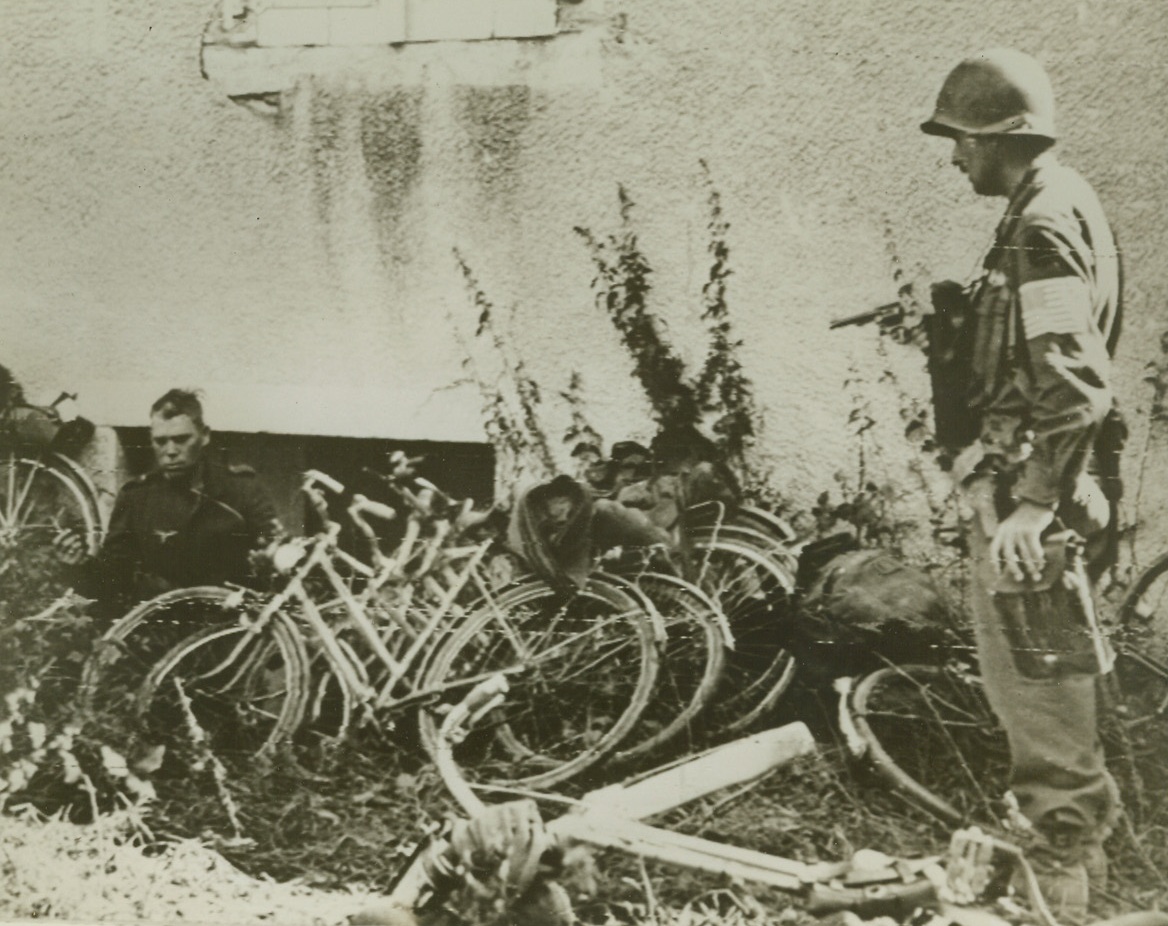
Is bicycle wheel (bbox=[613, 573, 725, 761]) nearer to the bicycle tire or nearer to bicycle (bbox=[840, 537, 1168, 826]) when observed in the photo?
the bicycle tire

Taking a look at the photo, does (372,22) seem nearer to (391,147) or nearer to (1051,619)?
(391,147)

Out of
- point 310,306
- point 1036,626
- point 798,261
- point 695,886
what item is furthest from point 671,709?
point 310,306

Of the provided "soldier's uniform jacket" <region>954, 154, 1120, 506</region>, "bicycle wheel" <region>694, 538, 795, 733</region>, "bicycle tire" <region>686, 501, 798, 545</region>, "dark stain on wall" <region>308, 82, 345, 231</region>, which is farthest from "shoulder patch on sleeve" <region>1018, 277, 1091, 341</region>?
"dark stain on wall" <region>308, 82, 345, 231</region>

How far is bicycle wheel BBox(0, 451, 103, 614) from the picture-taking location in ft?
17.6

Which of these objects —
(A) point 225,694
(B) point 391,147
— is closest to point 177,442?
(A) point 225,694

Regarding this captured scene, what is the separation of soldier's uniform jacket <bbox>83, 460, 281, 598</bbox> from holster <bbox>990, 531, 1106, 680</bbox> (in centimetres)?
266

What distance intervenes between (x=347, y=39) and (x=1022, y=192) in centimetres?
244

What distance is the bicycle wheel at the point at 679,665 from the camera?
5.01 metres

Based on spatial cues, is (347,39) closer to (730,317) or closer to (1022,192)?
(730,317)

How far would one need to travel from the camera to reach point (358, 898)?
515cm

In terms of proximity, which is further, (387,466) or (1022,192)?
(387,466)

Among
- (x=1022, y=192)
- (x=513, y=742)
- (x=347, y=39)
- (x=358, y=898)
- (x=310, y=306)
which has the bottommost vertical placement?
(x=358, y=898)

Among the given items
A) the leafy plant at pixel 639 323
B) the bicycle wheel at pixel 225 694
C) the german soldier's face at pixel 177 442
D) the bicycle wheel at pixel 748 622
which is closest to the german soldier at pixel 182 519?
the german soldier's face at pixel 177 442

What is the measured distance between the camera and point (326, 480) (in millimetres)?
5211
